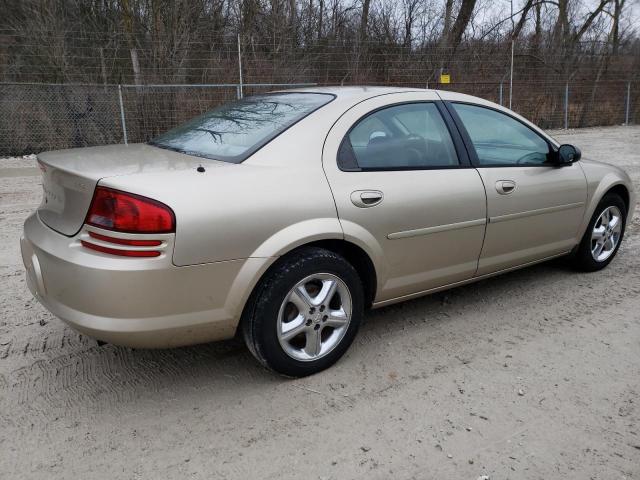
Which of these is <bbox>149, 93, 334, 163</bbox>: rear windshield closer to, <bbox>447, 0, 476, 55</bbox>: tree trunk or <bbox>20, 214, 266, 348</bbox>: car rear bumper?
<bbox>20, 214, 266, 348</bbox>: car rear bumper

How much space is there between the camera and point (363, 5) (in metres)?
18.2

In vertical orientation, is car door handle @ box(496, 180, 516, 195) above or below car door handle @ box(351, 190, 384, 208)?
below

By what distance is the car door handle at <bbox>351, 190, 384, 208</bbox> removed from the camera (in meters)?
2.95

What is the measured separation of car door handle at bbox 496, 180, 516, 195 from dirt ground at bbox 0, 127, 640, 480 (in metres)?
0.84

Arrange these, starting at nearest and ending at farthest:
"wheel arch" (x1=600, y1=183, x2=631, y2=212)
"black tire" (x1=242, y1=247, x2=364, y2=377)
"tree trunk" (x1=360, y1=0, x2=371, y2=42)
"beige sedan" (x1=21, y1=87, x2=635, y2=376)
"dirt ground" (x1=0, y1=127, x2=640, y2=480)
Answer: "dirt ground" (x1=0, y1=127, x2=640, y2=480)
"beige sedan" (x1=21, y1=87, x2=635, y2=376)
"black tire" (x1=242, y1=247, x2=364, y2=377)
"wheel arch" (x1=600, y1=183, x2=631, y2=212)
"tree trunk" (x1=360, y1=0, x2=371, y2=42)

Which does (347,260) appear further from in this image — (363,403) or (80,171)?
(80,171)

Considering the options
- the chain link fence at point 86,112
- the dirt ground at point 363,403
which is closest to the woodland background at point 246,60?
the chain link fence at point 86,112

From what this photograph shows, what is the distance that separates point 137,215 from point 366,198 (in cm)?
121

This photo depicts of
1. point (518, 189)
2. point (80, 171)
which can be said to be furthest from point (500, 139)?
point (80, 171)

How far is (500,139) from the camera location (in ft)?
12.7

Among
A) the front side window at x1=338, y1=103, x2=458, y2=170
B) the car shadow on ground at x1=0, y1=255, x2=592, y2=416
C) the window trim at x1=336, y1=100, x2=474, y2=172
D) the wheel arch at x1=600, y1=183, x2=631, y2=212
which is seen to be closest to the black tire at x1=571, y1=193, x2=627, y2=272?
the wheel arch at x1=600, y1=183, x2=631, y2=212

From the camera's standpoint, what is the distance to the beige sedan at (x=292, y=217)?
2.41 metres

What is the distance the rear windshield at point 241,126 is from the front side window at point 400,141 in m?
0.30

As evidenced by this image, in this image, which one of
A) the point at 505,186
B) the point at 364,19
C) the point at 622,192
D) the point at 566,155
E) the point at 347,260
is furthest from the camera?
the point at 364,19
